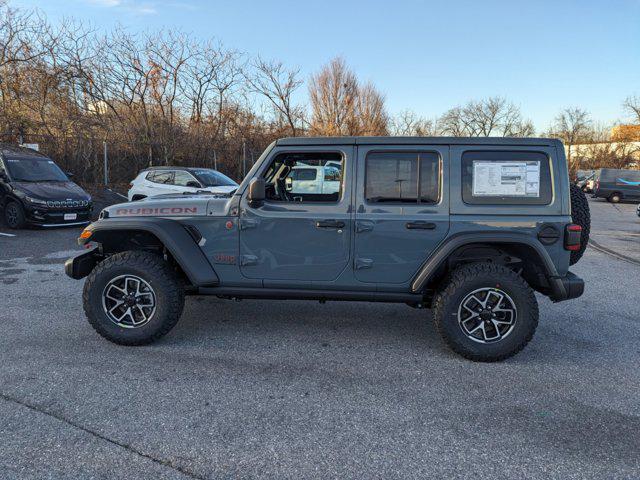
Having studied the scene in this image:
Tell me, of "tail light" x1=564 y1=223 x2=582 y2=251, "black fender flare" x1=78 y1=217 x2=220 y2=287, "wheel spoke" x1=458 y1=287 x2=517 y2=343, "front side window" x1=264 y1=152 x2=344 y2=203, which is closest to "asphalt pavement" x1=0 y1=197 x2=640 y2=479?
"wheel spoke" x1=458 y1=287 x2=517 y2=343

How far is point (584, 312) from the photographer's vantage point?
16.8 ft

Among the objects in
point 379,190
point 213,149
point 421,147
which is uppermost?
point 213,149

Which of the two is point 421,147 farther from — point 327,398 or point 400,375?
point 327,398

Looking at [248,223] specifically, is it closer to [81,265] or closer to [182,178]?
[81,265]

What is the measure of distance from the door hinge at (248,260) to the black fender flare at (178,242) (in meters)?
0.27

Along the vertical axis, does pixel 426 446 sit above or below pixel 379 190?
below

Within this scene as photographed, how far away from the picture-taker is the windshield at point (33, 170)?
10648 millimetres

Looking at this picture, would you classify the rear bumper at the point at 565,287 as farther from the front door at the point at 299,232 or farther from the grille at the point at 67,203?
the grille at the point at 67,203

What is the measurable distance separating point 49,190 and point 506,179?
10398 mm

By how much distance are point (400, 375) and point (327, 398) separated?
2.21 feet

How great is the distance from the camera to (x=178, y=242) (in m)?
3.86

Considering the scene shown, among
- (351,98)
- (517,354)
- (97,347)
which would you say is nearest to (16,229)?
(97,347)

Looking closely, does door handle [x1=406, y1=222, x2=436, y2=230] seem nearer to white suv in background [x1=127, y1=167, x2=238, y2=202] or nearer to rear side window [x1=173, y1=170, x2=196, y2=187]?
white suv in background [x1=127, y1=167, x2=238, y2=202]

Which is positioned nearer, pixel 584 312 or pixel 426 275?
pixel 426 275
